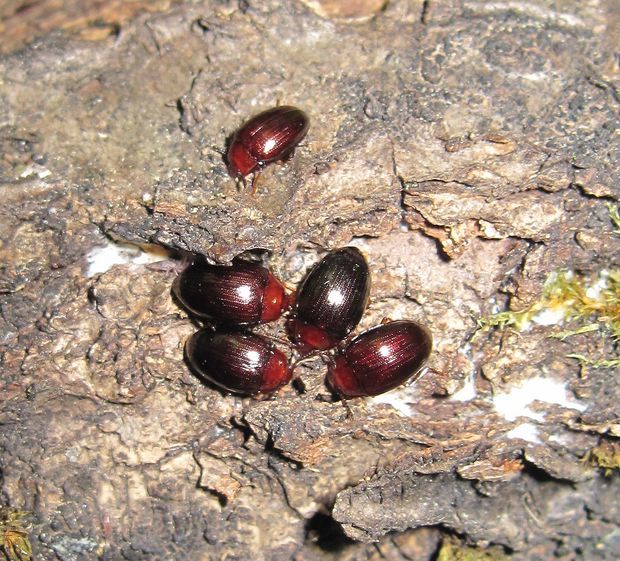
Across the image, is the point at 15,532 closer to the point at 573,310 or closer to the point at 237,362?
the point at 237,362

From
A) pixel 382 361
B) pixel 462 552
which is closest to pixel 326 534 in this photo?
pixel 462 552

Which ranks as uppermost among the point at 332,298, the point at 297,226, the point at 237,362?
the point at 297,226

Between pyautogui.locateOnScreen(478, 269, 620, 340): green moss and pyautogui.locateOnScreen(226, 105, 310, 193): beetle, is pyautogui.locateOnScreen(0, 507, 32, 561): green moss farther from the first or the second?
pyautogui.locateOnScreen(478, 269, 620, 340): green moss

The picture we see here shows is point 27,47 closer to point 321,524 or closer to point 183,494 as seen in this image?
point 183,494

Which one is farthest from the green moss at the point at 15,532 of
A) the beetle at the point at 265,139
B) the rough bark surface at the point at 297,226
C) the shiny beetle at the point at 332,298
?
the beetle at the point at 265,139

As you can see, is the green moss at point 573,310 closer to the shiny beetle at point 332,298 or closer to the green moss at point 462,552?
the shiny beetle at point 332,298

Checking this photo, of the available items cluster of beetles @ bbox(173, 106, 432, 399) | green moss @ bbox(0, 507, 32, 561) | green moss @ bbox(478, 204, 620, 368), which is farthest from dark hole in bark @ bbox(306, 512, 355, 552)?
green moss @ bbox(0, 507, 32, 561)
